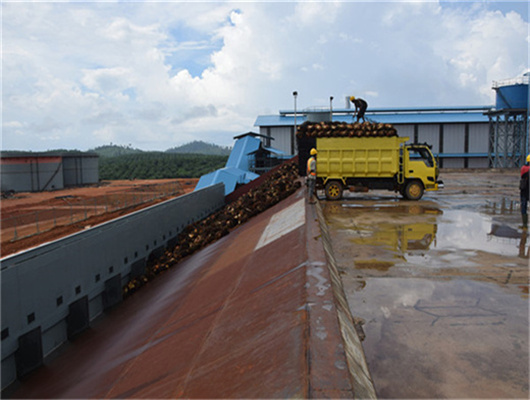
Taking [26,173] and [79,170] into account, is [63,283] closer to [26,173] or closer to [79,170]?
[26,173]

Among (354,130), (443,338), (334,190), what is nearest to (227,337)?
(443,338)

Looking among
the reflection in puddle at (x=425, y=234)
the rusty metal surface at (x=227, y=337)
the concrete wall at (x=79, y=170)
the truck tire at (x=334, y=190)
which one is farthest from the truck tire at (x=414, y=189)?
the concrete wall at (x=79, y=170)

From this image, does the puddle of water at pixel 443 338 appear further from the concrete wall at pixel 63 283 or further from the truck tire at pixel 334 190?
the truck tire at pixel 334 190

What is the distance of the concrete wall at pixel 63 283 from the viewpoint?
267 inches

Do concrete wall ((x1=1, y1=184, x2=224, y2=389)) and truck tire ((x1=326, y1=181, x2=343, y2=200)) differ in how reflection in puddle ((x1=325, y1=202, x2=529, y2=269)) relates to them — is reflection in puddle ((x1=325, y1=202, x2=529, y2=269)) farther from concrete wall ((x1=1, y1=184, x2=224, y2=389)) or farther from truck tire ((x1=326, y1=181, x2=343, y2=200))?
concrete wall ((x1=1, y1=184, x2=224, y2=389))

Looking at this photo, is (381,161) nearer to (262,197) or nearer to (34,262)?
(262,197)

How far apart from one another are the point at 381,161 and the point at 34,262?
12383mm

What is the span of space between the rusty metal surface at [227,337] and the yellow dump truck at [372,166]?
515 cm

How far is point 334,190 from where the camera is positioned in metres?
15.9

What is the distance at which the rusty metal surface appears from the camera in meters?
3.34

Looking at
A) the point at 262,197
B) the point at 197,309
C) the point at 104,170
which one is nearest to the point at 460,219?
the point at 262,197

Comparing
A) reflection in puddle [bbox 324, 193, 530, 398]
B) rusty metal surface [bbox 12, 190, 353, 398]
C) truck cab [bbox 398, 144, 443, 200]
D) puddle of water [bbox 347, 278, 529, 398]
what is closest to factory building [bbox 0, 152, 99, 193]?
rusty metal surface [bbox 12, 190, 353, 398]

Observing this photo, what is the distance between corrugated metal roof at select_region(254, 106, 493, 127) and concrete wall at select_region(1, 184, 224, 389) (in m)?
41.2

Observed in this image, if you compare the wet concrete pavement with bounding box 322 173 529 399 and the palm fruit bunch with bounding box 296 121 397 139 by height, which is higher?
the palm fruit bunch with bounding box 296 121 397 139
